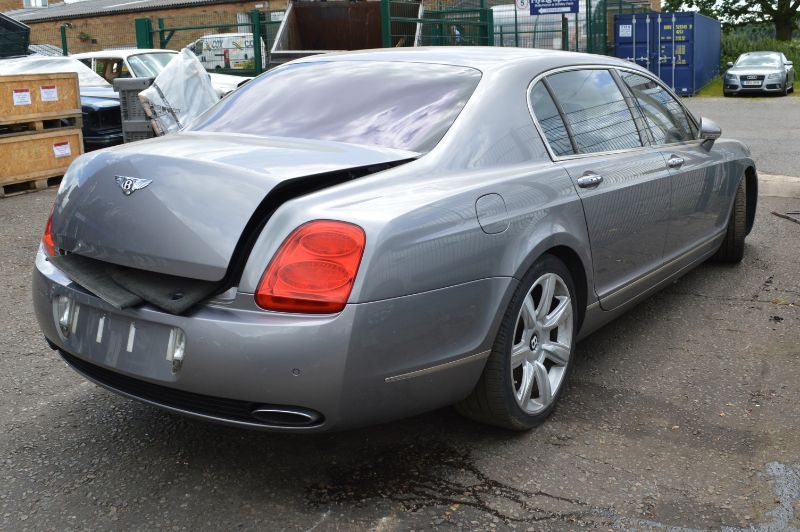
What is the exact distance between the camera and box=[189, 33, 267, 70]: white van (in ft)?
58.2

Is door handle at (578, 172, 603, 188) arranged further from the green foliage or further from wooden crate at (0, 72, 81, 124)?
the green foliage

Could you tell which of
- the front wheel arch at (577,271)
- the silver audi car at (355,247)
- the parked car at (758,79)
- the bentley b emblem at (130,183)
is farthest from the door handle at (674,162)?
the parked car at (758,79)

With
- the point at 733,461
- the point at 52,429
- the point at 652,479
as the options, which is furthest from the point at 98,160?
the point at 733,461

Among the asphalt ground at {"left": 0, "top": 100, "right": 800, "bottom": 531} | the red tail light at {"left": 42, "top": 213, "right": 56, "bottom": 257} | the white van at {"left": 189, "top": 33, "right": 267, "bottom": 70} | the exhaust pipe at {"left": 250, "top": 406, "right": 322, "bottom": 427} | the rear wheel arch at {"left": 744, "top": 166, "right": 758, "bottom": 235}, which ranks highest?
the white van at {"left": 189, "top": 33, "right": 267, "bottom": 70}

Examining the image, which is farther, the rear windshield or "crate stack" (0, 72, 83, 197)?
"crate stack" (0, 72, 83, 197)

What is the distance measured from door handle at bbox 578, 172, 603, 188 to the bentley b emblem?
174 cm

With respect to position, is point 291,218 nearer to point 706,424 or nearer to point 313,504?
point 313,504

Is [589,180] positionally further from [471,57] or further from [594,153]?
[471,57]

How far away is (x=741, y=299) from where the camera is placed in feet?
17.5

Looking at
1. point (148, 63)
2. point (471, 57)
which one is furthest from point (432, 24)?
point (471, 57)

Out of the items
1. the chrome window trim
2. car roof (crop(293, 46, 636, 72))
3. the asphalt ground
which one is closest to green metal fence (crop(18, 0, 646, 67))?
the chrome window trim

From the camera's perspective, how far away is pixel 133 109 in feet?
35.4

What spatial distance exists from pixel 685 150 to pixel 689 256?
57 cm

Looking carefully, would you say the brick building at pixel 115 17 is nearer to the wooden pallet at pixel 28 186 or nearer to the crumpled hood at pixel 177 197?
the wooden pallet at pixel 28 186
